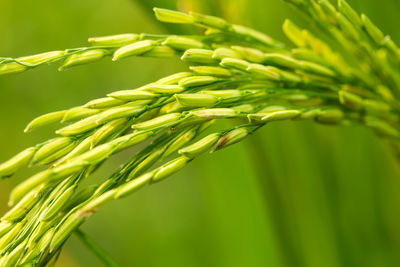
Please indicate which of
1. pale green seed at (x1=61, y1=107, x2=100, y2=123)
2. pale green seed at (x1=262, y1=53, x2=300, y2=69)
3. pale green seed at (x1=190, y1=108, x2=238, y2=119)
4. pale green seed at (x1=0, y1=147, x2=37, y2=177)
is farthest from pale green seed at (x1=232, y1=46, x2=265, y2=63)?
pale green seed at (x1=0, y1=147, x2=37, y2=177)

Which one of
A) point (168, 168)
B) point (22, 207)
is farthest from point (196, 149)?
point (22, 207)

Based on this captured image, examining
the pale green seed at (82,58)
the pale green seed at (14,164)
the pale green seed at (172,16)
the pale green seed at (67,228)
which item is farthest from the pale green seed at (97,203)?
the pale green seed at (172,16)

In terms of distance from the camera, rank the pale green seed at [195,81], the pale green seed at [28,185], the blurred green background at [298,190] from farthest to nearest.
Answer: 1. the blurred green background at [298,190]
2. the pale green seed at [195,81]
3. the pale green seed at [28,185]

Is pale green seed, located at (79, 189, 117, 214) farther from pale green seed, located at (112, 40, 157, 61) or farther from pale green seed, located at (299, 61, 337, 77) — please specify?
pale green seed, located at (299, 61, 337, 77)

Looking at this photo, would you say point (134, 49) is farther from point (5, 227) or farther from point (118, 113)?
point (5, 227)

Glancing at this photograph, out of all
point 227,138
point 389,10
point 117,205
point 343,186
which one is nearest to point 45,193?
point 227,138

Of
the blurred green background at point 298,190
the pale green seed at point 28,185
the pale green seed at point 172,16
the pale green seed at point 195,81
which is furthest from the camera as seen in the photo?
the blurred green background at point 298,190

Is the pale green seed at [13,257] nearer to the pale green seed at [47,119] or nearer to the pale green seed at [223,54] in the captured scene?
the pale green seed at [47,119]
